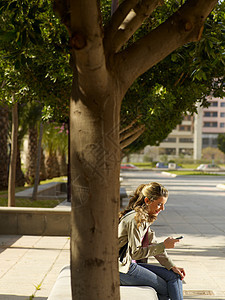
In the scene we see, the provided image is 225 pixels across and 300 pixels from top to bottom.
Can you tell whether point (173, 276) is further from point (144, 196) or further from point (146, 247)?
point (144, 196)

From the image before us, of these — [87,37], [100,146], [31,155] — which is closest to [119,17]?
[87,37]

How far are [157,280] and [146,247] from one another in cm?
32

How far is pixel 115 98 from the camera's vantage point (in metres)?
3.22

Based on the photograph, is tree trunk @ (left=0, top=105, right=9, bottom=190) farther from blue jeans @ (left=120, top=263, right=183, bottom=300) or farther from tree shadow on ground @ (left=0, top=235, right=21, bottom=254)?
blue jeans @ (left=120, top=263, right=183, bottom=300)

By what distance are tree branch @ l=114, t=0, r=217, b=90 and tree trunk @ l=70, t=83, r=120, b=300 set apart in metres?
0.29

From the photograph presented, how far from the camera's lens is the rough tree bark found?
10.2ft

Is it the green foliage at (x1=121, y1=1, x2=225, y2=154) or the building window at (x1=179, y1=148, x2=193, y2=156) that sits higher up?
the green foliage at (x1=121, y1=1, x2=225, y2=154)

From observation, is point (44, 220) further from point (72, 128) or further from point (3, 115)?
point (3, 115)

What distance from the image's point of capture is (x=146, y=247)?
3971 millimetres

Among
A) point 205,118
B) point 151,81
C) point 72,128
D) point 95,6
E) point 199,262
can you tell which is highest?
point 205,118

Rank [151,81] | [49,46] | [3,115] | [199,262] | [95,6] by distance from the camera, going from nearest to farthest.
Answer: [95,6], [199,262], [49,46], [151,81], [3,115]

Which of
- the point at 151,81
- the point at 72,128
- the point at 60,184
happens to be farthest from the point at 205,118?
the point at 72,128

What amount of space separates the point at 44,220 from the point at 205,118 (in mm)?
113733

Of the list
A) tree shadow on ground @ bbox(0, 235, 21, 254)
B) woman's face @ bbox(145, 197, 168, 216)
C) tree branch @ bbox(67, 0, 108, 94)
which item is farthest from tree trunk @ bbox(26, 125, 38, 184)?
tree branch @ bbox(67, 0, 108, 94)
